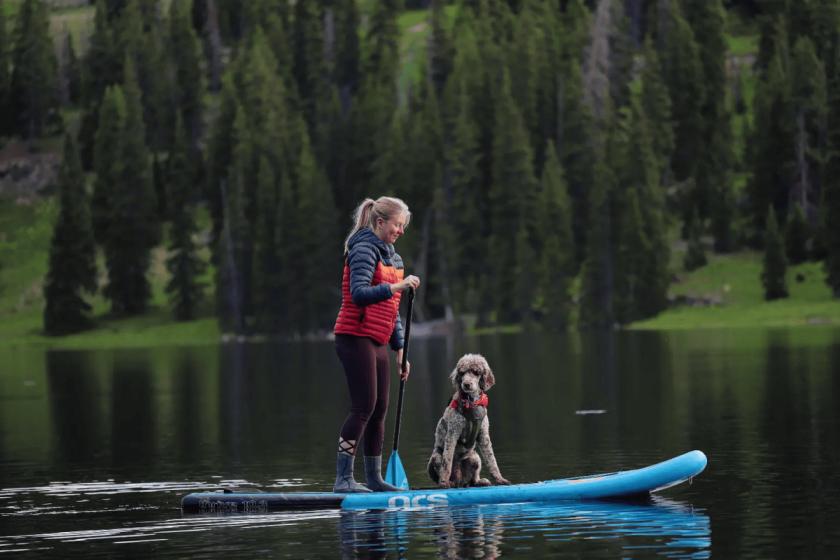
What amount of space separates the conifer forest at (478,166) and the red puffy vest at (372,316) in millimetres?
101679

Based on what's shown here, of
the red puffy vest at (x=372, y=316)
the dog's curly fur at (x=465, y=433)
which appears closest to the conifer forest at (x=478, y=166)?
the dog's curly fur at (x=465, y=433)

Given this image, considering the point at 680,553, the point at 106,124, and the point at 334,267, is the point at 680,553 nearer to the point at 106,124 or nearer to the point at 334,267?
the point at 334,267

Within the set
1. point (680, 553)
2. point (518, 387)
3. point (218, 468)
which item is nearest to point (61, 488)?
point (218, 468)

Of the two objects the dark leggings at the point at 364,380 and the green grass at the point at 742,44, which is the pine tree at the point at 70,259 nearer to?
the green grass at the point at 742,44

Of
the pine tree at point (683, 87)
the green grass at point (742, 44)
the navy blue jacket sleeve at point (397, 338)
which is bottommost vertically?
the navy blue jacket sleeve at point (397, 338)

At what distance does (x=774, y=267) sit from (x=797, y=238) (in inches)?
406

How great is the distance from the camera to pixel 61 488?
89.7 ft

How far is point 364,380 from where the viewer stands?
2142 cm

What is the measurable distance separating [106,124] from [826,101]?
70598mm

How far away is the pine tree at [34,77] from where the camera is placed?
188 meters

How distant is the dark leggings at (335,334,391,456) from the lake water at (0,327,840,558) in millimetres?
1262

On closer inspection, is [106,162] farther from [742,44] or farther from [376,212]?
[376,212]

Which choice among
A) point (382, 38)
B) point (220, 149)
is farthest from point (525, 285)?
point (382, 38)

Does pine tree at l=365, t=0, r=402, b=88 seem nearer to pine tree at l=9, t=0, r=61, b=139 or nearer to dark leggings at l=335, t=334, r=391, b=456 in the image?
pine tree at l=9, t=0, r=61, b=139
